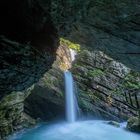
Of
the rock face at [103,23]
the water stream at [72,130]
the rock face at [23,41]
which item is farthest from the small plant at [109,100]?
the rock face at [23,41]

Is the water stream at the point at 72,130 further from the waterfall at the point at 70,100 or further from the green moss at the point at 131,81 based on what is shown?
the green moss at the point at 131,81

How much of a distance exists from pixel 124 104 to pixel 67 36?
11.7 metres

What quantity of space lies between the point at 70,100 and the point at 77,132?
2677mm

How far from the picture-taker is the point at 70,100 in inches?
663

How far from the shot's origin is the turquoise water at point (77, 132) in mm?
13562

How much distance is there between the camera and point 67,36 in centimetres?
700

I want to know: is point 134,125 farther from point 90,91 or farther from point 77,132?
point 90,91

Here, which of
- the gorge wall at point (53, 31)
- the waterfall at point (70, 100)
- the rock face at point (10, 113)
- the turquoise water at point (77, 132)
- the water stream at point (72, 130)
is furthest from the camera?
the waterfall at point (70, 100)

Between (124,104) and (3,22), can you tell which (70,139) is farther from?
(3,22)

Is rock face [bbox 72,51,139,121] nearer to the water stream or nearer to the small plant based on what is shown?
the small plant

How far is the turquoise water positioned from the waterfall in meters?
0.68

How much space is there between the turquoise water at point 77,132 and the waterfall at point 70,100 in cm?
68

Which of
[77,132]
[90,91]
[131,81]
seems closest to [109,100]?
[90,91]

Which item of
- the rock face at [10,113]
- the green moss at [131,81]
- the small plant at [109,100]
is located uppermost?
the green moss at [131,81]
